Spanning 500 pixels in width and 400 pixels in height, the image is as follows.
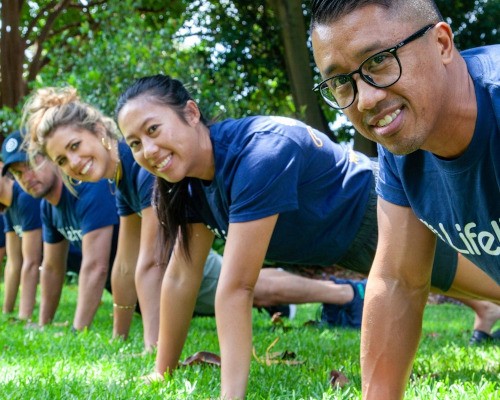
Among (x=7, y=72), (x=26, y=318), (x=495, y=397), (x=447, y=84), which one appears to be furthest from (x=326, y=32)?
(x=7, y=72)

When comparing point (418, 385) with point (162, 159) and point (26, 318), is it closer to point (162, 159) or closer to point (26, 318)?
point (162, 159)

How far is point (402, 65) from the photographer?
6.02 ft

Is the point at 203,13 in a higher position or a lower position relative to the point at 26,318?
higher

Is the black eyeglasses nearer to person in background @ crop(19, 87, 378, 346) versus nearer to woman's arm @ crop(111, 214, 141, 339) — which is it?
person in background @ crop(19, 87, 378, 346)

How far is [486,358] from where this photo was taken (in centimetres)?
384

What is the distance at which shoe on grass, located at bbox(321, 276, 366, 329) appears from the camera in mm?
5637

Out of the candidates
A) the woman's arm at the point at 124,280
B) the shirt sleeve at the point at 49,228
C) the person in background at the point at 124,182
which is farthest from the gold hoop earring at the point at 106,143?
the shirt sleeve at the point at 49,228

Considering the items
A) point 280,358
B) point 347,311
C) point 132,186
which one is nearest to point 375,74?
point 280,358

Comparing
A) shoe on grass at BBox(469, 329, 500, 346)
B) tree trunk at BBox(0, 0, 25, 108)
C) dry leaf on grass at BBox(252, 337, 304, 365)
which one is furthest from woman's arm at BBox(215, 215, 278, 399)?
tree trunk at BBox(0, 0, 25, 108)

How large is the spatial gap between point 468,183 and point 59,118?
10.7 ft

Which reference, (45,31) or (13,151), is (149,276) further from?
(45,31)

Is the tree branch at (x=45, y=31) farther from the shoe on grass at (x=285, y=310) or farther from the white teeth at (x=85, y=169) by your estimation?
the white teeth at (x=85, y=169)

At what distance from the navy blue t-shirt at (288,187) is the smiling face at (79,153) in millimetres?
1402

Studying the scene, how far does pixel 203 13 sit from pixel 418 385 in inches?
369
